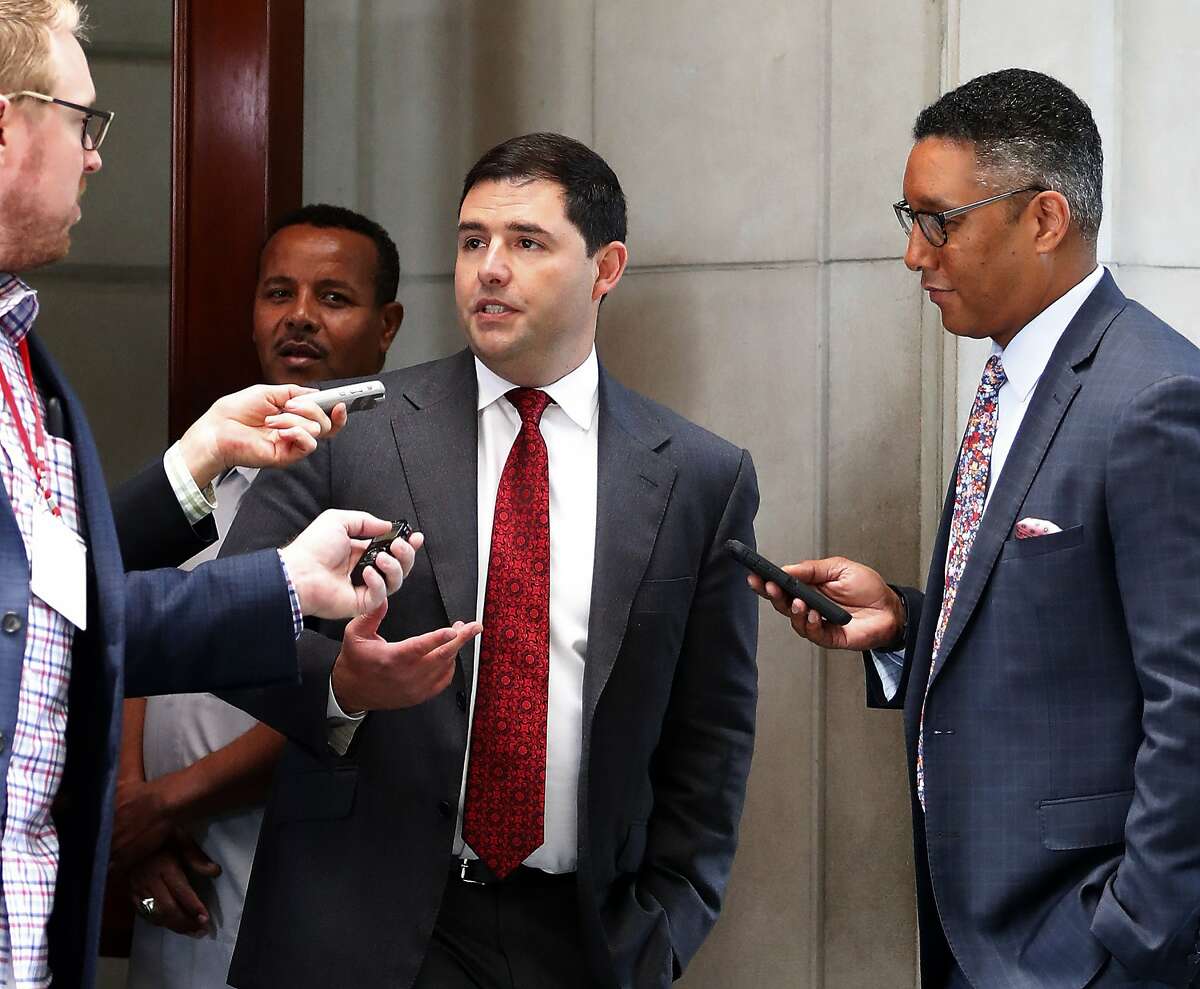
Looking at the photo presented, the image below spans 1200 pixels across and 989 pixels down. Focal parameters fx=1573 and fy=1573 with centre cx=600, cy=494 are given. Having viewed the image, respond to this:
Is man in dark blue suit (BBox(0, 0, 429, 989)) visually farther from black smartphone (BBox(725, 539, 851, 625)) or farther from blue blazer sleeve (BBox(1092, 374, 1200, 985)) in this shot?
blue blazer sleeve (BBox(1092, 374, 1200, 985))

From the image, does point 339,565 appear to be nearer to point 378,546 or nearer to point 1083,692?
point 378,546

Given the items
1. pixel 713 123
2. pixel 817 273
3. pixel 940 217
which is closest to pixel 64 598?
pixel 940 217

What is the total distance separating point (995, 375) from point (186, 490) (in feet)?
3.93

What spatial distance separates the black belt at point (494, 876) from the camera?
7.71 ft

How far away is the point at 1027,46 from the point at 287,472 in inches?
63.3

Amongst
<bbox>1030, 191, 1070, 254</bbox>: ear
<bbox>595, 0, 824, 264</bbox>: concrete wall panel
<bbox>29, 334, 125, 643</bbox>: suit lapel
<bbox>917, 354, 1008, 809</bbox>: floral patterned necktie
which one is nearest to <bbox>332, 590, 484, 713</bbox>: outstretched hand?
<bbox>29, 334, 125, 643</bbox>: suit lapel

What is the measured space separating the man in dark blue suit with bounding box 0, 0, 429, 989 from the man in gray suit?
0.83 ft

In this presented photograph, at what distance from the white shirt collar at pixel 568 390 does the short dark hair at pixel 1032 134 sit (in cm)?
68

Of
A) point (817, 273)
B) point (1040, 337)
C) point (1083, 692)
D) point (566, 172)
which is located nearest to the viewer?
point (1083, 692)

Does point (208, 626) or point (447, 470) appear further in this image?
point (447, 470)

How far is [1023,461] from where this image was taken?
218 centimetres

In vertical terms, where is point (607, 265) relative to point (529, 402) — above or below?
above

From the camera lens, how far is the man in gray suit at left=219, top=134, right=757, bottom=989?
2.32m

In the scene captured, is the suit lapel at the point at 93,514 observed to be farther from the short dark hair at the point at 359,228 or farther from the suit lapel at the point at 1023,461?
the short dark hair at the point at 359,228
